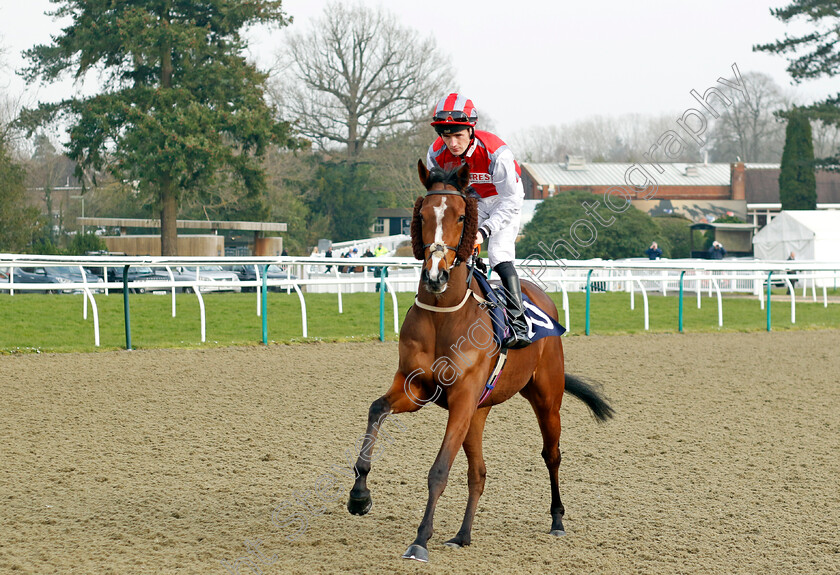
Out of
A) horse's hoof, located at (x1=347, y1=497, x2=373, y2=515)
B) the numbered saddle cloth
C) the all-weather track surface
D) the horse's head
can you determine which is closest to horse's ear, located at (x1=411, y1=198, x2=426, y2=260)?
the horse's head

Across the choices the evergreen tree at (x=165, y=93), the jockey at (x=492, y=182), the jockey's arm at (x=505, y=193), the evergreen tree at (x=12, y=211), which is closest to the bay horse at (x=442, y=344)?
the jockey at (x=492, y=182)

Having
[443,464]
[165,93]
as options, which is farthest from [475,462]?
[165,93]

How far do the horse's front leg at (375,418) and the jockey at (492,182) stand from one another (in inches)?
24.3

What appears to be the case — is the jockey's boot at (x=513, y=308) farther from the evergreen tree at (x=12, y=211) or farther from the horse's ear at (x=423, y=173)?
the evergreen tree at (x=12, y=211)

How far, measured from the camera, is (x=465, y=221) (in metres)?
4.20

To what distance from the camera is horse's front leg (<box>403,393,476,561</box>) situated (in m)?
3.93

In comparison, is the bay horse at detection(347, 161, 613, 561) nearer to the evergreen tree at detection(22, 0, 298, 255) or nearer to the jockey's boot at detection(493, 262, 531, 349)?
the jockey's boot at detection(493, 262, 531, 349)

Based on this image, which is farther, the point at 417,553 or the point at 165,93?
the point at 165,93

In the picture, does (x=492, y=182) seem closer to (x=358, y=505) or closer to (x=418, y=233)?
(x=418, y=233)

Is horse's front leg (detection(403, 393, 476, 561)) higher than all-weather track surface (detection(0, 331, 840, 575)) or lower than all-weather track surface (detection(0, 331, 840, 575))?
higher

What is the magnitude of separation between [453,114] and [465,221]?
0.60m

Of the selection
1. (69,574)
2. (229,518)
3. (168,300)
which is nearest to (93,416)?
(229,518)

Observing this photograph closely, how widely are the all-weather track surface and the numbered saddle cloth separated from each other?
998 mm

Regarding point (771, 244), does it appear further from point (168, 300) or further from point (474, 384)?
point (474, 384)
